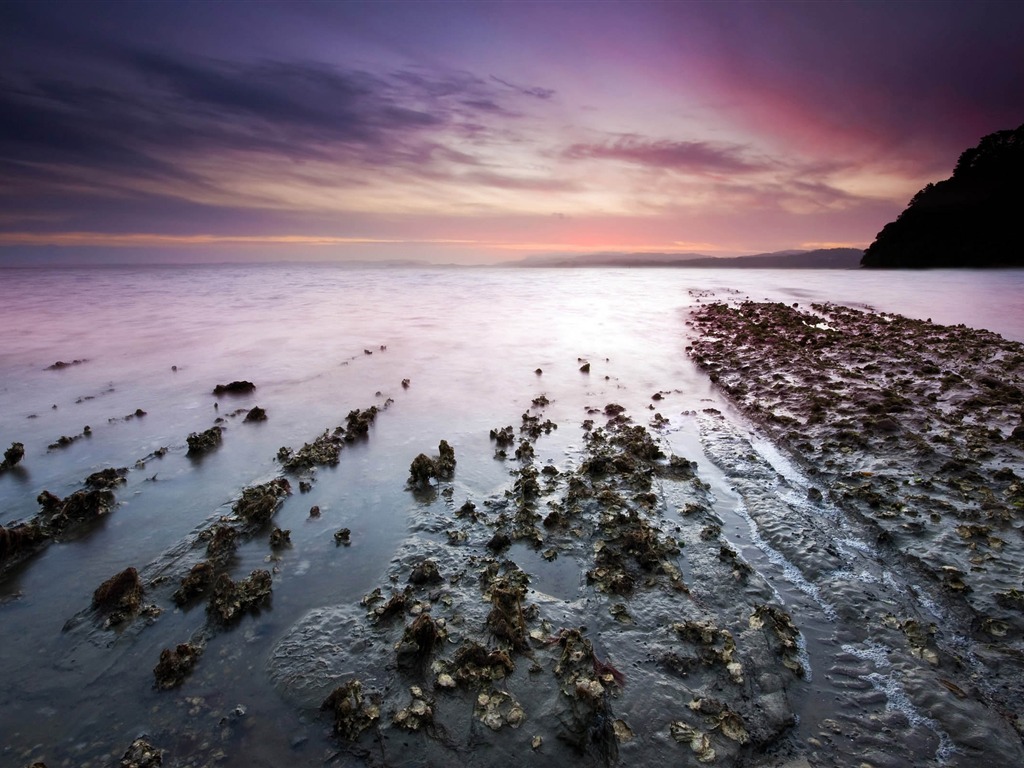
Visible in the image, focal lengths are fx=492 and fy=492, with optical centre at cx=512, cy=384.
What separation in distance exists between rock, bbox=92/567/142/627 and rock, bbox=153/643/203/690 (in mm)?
801

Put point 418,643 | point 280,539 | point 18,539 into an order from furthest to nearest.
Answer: point 280,539 → point 18,539 → point 418,643

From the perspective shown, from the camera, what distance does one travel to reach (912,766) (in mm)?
3109

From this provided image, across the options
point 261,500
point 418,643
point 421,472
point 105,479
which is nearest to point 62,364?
point 105,479

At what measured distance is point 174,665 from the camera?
12.7 ft

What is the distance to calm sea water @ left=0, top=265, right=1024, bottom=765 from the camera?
12.3ft

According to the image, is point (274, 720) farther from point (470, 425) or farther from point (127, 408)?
point (127, 408)

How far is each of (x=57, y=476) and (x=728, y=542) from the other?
30.8 feet

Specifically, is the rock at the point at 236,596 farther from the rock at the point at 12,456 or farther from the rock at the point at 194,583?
the rock at the point at 12,456

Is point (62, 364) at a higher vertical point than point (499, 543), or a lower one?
lower

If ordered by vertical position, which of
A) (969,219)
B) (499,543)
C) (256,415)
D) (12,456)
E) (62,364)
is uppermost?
(969,219)

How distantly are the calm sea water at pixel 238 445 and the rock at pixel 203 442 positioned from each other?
18 cm

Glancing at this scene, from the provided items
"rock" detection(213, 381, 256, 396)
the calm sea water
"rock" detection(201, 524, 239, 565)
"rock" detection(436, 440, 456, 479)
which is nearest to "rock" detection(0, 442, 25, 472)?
the calm sea water

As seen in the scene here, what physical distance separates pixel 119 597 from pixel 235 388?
316 inches

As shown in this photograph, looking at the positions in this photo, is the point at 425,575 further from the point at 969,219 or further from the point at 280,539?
Answer: the point at 969,219
